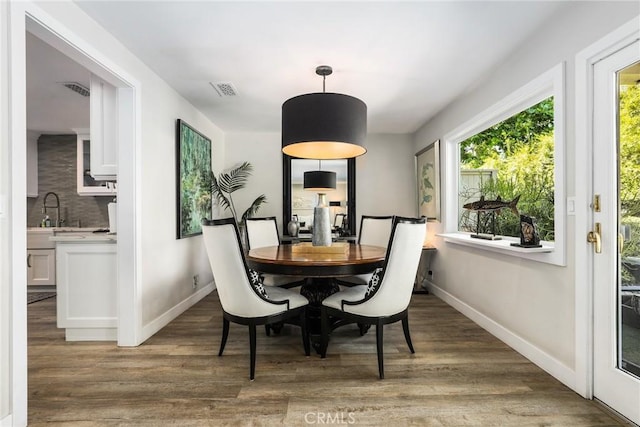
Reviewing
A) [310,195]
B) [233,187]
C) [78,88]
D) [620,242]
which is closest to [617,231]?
[620,242]

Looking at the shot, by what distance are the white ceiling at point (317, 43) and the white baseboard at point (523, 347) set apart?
2183 mm

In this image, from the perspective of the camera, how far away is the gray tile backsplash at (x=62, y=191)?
5184mm

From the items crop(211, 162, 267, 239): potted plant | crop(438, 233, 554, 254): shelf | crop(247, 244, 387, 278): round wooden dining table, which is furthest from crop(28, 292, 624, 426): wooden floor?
crop(211, 162, 267, 239): potted plant

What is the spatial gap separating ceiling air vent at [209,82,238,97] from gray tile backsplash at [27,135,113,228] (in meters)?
3.04

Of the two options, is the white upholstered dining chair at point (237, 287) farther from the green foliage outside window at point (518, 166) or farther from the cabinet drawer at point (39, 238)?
the cabinet drawer at point (39, 238)

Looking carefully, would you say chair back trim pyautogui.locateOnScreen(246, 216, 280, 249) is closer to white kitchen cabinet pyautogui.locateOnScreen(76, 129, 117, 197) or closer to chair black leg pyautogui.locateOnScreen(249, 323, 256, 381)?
chair black leg pyautogui.locateOnScreen(249, 323, 256, 381)

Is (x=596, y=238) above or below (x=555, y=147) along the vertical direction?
below

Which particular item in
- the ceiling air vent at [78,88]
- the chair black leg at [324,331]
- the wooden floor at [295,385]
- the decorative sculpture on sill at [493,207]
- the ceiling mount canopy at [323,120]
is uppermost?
A: the ceiling air vent at [78,88]

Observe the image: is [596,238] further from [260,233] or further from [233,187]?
[233,187]

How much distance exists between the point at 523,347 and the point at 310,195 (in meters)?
3.40

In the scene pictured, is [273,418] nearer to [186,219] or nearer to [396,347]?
[396,347]

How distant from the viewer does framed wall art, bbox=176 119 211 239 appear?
349 cm

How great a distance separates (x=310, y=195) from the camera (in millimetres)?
5176

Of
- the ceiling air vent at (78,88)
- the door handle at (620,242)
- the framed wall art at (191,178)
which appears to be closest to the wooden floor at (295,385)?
the door handle at (620,242)
